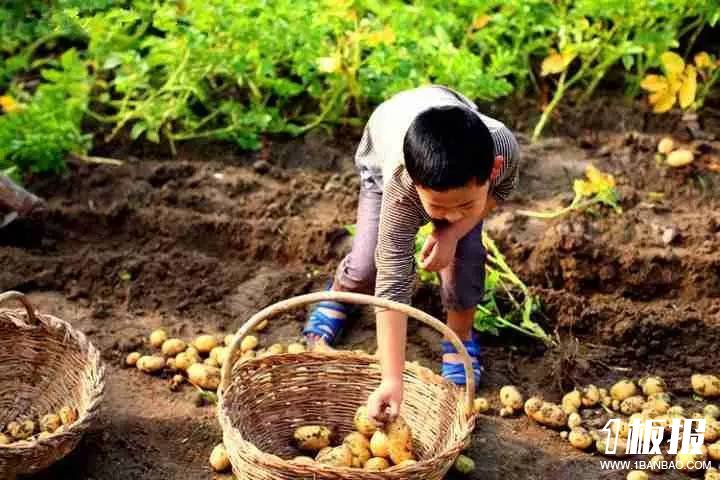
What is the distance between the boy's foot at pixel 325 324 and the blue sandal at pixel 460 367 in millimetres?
373

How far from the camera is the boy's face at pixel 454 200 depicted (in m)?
2.41

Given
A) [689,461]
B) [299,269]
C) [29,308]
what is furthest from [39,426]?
[689,461]

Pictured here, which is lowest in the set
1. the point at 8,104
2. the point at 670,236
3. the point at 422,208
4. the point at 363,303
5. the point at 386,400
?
the point at 670,236

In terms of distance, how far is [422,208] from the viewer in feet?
8.91

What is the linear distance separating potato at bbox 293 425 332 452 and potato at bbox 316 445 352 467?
0.12m

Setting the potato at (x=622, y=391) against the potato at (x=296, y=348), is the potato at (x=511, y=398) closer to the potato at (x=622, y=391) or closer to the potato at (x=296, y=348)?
the potato at (x=622, y=391)

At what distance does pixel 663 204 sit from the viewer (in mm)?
4184

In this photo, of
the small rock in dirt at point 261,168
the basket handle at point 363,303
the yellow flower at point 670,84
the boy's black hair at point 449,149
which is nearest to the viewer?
the boy's black hair at point 449,149

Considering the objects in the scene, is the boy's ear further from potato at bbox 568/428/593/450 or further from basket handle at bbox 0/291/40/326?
basket handle at bbox 0/291/40/326

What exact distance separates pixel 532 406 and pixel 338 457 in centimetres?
72

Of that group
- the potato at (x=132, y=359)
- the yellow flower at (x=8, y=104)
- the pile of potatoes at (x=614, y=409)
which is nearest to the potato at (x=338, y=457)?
the pile of potatoes at (x=614, y=409)

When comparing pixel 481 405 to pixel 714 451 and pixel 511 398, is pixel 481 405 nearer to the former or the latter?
pixel 511 398

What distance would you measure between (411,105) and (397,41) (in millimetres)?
1270

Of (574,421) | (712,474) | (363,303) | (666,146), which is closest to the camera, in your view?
(363,303)
